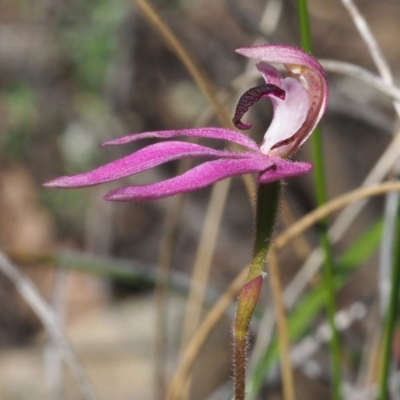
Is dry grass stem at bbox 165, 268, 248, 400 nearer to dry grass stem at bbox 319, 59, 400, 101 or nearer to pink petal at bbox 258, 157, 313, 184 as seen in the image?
dry grass stem at bbox 319, 59, 400, 101

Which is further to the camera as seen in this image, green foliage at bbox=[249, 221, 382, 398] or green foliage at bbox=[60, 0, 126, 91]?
green foliage at bbox=[60, 0, 126, 91]

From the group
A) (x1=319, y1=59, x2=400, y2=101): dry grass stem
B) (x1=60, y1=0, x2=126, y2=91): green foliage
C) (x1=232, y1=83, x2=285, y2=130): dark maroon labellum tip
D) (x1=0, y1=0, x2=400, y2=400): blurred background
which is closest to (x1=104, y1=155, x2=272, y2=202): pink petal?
(x1=232, y1=83, x2=285, y2=130): dark maroon labellum tip

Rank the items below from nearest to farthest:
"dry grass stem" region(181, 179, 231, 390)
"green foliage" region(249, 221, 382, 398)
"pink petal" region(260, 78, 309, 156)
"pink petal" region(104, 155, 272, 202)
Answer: "pink petal" region(104, 155, 272, 202) → "pink petal" region(260, 78, 309, 156) → "green foliage" region(249, 221, 382, 398) → "dry grass stem" region(181, 179, 231, 390)

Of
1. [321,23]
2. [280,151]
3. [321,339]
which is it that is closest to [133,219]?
[321,23]

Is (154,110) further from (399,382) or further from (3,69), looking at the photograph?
(399,382)

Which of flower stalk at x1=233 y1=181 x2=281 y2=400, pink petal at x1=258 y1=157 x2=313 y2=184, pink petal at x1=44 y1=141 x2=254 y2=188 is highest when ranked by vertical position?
pink petal at x1=44 y1=141 x2=254 y2=188

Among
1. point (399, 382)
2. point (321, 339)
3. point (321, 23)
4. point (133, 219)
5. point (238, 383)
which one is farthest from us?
point (321, 23)

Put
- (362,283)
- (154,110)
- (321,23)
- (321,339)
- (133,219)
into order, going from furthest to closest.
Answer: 1. (321,23)
2. (154,110)
3. (133,219)
4. (362,283)
5. (321,339)
